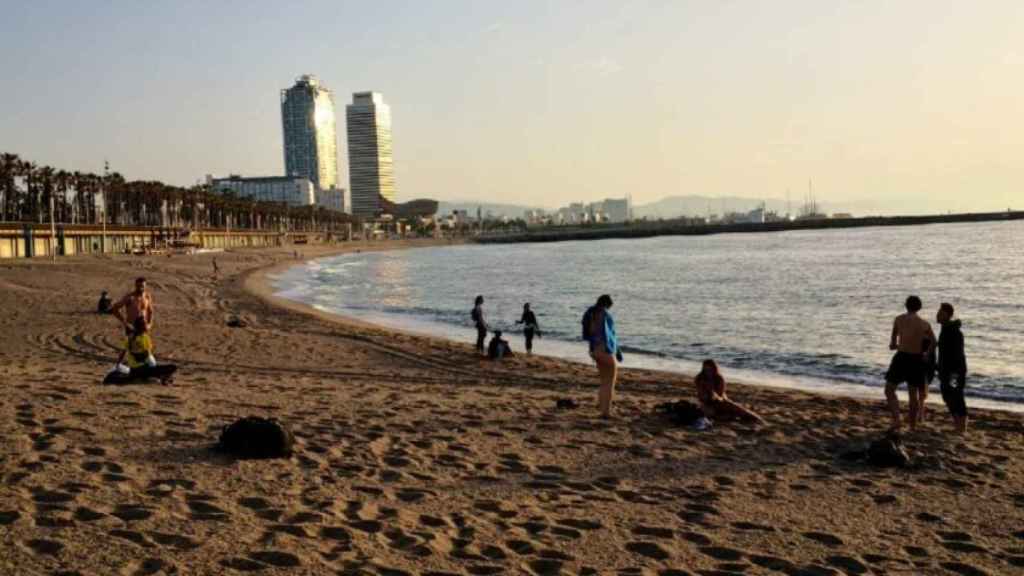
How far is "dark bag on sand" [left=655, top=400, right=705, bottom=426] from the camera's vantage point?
33.7 ft

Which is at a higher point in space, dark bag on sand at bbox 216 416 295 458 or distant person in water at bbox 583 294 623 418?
distant person in water at bbox 583 294 623 418

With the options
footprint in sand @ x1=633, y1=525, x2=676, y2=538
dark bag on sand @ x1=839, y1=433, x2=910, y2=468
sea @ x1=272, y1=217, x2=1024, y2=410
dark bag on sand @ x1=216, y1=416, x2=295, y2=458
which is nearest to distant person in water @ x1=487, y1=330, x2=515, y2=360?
sea @ x1=272, y1=217, x2=1024, y2=410

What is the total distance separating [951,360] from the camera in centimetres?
988

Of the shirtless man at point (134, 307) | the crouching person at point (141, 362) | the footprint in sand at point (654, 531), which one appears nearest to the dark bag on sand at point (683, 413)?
the footprint in sand at point (654, 531)

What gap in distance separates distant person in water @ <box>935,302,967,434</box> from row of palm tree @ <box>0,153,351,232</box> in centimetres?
8965

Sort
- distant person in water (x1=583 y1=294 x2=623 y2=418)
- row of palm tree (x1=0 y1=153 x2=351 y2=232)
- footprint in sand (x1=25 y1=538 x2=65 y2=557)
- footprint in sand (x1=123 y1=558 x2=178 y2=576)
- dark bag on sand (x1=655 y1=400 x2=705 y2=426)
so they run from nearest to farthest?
1. footprint in sand (x1=123 y1=558 x2=178 y2=576)
2. footprint in sand (x1=25 y1=538 x2=65 y2=557)
3. distant person in water (x1=583 y1=294 x2=623 y2=418)
4. dark bag on sand (x1=655 y1=400 x2=705 y2=426)
5. row of palm tree (x1=0 y1=153 x2=351 y2=232)

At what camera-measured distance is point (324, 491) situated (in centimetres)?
676

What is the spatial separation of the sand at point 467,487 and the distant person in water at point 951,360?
527 mm

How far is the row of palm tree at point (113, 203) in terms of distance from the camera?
9731 centimetres

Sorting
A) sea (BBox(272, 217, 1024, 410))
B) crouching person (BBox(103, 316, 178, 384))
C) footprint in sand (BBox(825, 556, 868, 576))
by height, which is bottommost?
sea (BBox(272, 217, 1024, 410))

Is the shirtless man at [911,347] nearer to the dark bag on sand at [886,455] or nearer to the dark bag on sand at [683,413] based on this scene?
the dark bag on sand at [886,455]

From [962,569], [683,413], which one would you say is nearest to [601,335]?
[683,413]

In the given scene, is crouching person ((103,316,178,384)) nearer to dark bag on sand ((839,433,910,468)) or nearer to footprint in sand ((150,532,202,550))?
footprint in sand ((150,532,202,550))

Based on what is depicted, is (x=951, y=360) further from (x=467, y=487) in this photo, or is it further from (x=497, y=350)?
(x=497, y=350)
